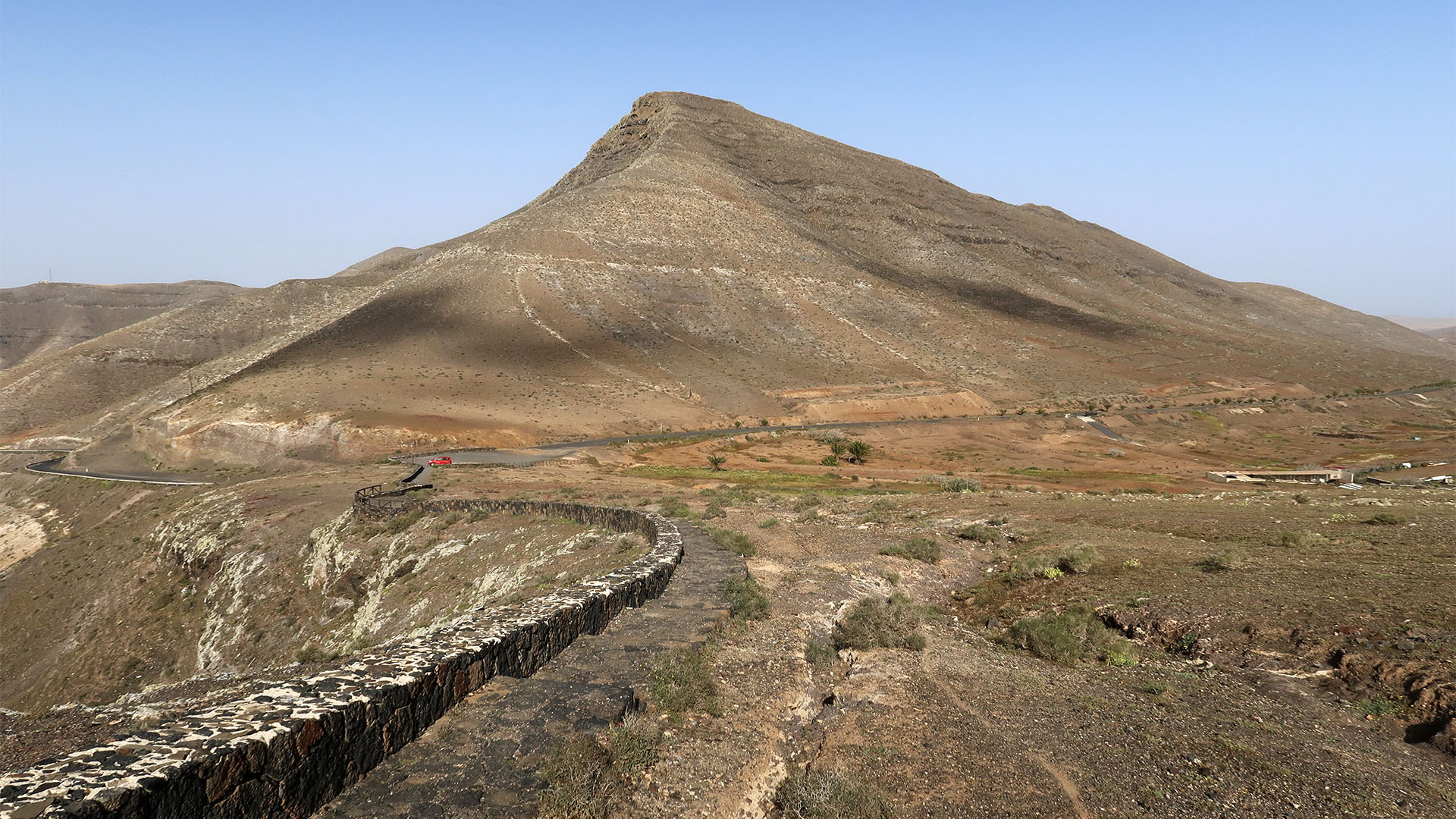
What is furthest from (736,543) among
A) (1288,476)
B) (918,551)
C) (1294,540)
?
(1288,476)

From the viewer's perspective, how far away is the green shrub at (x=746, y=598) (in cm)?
1102

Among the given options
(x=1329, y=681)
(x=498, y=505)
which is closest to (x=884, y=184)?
(x=498, y=505)

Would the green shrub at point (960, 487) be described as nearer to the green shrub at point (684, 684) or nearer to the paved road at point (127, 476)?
the green shrub at point (684, 684)

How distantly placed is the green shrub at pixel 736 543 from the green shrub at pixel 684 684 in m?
6.75

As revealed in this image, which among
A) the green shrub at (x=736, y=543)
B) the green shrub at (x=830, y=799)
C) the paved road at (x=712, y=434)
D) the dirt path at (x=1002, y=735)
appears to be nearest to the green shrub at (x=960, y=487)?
the green shrub at (x=736, y=543)

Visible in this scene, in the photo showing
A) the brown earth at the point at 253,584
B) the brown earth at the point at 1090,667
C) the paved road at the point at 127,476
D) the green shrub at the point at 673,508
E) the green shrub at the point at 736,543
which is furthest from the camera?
the paved road at the point at 127,476

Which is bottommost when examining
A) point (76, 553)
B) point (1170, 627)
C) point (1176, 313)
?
point (76, 553)

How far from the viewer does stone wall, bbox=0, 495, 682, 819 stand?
462 cm

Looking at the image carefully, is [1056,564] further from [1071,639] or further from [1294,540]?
[1071,639]

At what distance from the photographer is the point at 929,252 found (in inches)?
4675

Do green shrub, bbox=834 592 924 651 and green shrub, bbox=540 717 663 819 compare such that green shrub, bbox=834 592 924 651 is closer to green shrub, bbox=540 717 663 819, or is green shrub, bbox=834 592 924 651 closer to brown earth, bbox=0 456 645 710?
green shrub, bbox=540 717 663 819

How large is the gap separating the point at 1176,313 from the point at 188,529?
451 ft

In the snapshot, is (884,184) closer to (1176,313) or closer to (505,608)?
(1176,313)

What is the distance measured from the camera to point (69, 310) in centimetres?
15138
